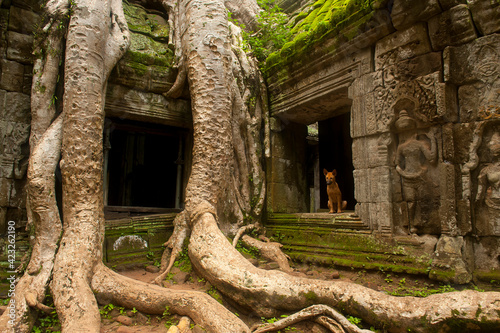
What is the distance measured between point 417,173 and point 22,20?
567cm

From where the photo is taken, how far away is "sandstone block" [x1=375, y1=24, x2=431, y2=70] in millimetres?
3588

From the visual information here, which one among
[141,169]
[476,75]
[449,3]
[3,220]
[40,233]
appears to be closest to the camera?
[476,75]

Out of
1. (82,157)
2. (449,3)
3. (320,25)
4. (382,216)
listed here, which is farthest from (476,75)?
(82,157)

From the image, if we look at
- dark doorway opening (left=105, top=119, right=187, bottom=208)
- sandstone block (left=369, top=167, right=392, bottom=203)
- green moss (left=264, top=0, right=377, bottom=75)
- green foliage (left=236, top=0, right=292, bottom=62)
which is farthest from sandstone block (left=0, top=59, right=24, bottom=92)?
sandstone block (left=369, top=167, right=392, bottom=203)

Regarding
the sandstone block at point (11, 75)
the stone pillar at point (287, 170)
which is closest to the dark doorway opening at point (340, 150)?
the stone pillar at point (287, 170)

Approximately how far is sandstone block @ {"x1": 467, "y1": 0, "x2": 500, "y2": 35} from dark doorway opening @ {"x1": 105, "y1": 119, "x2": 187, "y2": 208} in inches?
274

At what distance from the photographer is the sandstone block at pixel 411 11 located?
135 inches

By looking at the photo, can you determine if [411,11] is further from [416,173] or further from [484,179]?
[484,179]

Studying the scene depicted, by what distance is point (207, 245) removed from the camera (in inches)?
135

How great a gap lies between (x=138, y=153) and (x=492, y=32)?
8.74 metres

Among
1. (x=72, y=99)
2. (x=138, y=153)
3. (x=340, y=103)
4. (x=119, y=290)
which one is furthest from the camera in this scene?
(x=138, y=153)

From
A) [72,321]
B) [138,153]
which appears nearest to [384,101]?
[72,321]

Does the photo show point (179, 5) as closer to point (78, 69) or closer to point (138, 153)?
point (78, 69)

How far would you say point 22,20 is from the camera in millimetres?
4656
